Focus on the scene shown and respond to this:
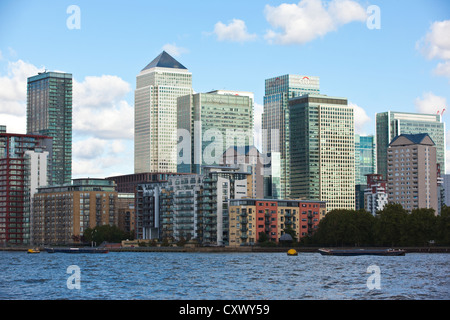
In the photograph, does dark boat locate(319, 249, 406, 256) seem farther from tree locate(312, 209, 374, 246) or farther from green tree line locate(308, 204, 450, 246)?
tree locate(312, 209, 374, 246)

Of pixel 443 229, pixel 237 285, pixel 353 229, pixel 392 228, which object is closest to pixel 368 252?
pixel 392 228

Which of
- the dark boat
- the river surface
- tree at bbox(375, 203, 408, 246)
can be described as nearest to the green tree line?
tree at bbox(375, 203, 408, 246)

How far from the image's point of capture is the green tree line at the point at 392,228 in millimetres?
187000

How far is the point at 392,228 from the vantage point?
622 feet

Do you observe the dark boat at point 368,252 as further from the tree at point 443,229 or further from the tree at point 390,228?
the tree at point 443,229

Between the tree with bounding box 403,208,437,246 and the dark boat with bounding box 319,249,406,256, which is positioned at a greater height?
the tree with bounding box 403,208,437,246

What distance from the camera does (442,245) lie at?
7357 inches

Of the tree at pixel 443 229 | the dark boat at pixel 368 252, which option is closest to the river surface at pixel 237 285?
the dark boat at pixel 368 252

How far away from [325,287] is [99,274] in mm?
38385

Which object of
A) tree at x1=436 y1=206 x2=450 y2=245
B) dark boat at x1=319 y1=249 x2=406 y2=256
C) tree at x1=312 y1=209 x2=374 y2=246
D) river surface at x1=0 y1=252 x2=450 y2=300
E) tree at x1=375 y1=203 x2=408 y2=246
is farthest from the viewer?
tree at x1=312 y1=209 x2=374 y2=246

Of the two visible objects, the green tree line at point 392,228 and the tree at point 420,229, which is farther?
the tree at point 420,229

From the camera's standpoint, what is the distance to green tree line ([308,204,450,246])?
18700 centimetres
